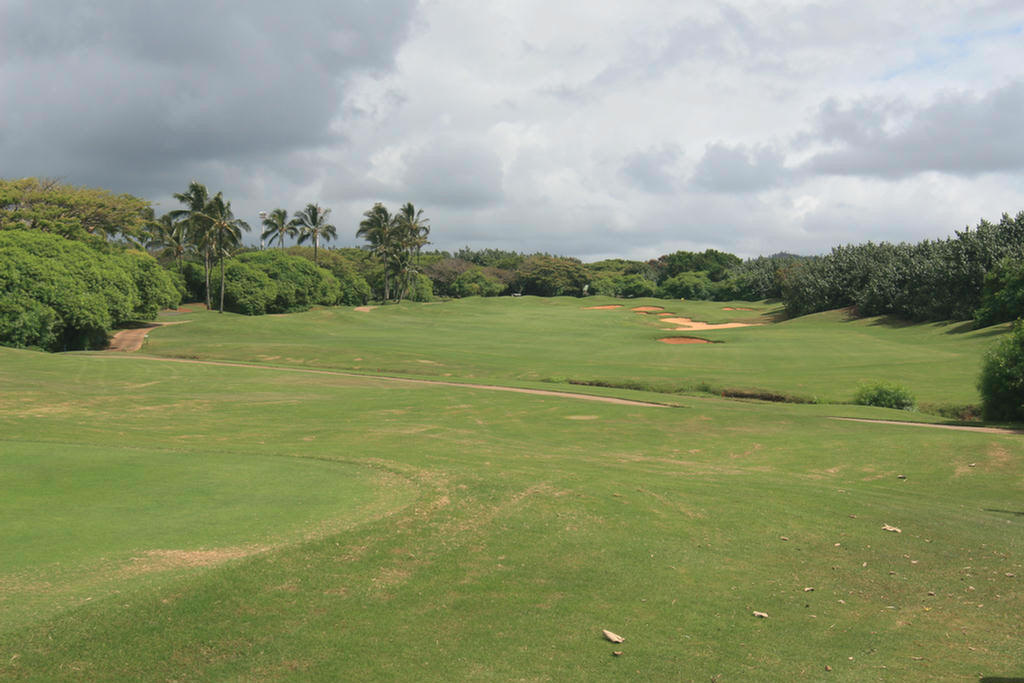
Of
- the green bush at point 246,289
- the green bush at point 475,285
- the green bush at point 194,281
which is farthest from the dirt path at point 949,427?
the green bush at point 475,285

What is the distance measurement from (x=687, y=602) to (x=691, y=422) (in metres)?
19.8

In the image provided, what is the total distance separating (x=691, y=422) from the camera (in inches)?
1141

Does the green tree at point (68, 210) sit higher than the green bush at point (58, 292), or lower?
higher

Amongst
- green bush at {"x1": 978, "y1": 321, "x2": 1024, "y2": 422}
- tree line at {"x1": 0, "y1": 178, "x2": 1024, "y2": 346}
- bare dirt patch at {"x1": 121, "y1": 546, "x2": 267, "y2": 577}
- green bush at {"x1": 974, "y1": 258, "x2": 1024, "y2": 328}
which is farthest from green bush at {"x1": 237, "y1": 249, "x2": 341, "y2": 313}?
bare dirt patch at {"x1": 121, "y1": 546, "x2": 267, "y2": 577}

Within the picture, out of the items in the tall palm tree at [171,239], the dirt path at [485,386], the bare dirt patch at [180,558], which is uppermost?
the tall palm tree at [171,239]

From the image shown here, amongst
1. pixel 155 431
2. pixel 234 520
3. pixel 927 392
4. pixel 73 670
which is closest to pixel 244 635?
pixel 73 670

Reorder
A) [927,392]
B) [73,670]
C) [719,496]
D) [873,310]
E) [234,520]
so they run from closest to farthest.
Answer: [73,670] < [234,520] < [719,496] < [927,392] < [873,310]

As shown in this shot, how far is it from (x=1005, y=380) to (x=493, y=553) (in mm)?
28180

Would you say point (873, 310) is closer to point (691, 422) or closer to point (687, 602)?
point (691, 422)

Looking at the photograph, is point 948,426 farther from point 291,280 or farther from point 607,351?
point 291,280

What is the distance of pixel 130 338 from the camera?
209 feet

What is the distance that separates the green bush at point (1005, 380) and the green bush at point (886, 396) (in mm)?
4036

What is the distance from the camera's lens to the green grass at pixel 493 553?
7.90 metres

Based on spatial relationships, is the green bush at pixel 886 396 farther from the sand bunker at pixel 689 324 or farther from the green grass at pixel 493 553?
the sand bunker at pixel 689 324
